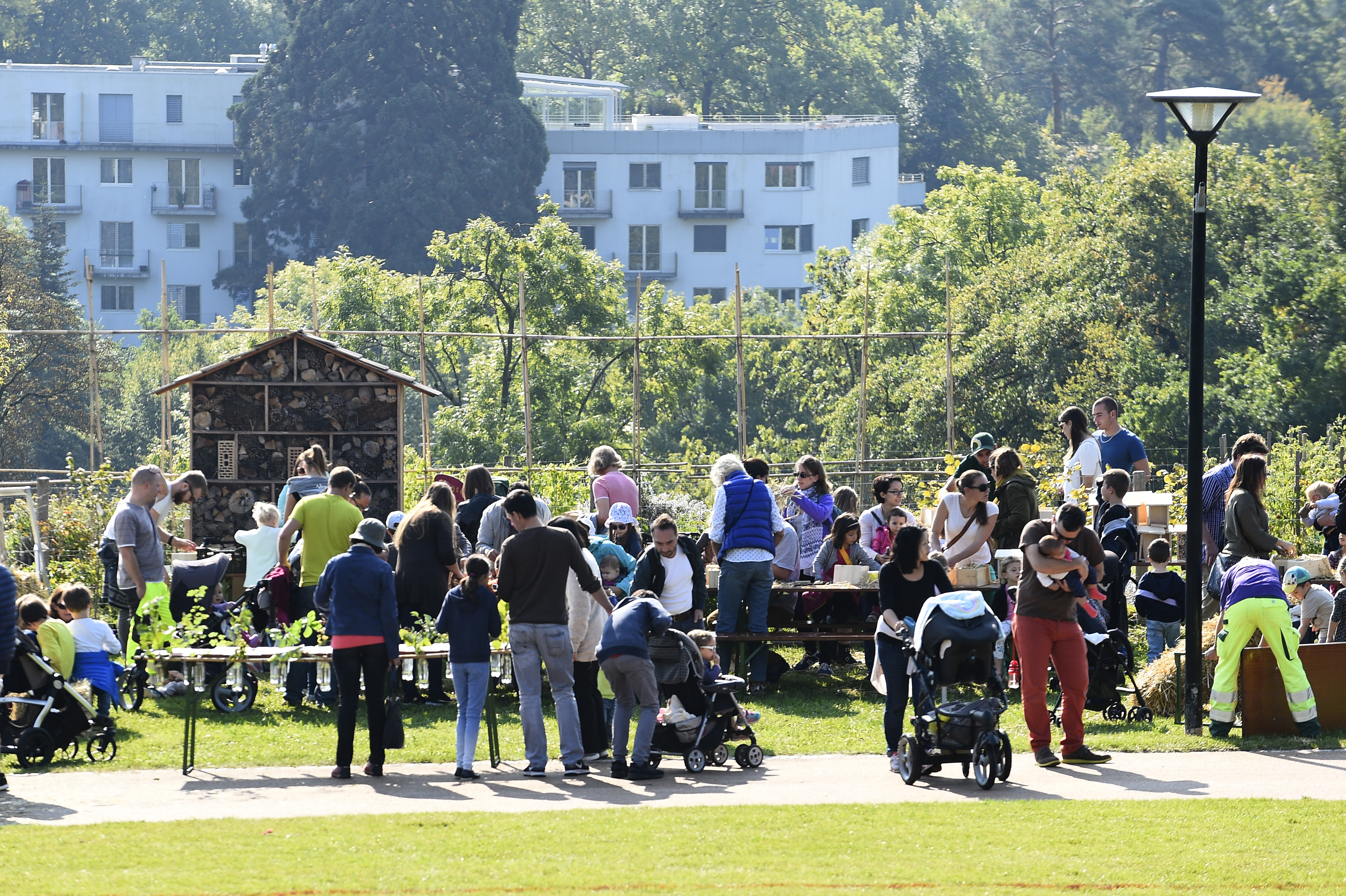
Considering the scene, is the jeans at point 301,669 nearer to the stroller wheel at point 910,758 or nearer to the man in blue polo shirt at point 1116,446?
the stroller wheel at point 910,758

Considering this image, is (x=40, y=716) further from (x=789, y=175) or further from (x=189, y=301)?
(x=189, y=301)

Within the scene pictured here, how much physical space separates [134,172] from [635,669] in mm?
83671

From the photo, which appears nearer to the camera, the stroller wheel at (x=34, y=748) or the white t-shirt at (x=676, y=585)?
the stroller wheel at (x=34, y=748)

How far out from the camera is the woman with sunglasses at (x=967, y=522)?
13.6 m

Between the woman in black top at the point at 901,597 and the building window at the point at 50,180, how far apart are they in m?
82.9

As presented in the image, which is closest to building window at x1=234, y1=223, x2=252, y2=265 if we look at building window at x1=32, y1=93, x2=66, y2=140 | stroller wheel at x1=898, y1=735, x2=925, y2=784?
building window at x1=32, y1=93, x2=66, y2=140

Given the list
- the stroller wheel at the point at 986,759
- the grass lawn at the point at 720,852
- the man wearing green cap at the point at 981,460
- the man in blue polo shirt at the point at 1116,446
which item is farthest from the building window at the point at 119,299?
the stroller wheel at the point at 986,759

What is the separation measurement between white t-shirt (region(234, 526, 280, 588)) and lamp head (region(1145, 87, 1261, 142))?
6.92 m

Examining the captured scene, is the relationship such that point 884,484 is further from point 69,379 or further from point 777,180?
point 777,180

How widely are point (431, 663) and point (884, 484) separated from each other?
3799mm

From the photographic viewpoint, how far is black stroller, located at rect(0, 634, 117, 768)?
11.9m

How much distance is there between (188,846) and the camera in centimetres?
957

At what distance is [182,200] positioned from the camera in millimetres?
90500

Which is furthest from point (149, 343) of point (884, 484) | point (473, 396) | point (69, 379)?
point (884, 484)
